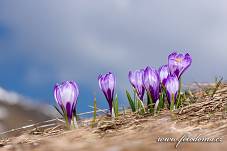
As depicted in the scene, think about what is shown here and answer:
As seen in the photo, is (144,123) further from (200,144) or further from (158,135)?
(200,144)

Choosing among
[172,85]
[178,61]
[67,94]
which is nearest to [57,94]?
[67,94]

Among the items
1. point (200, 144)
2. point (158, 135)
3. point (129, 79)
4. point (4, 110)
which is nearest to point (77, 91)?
point (129, 79)

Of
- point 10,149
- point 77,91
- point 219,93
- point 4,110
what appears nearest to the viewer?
point 10,149

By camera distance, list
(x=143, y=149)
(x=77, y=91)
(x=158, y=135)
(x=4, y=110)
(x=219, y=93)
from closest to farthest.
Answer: (x=143, y=149) → (x=158, y=135) → (x=77, y=91) → (x=219, y=93) → (x=4, y=110)

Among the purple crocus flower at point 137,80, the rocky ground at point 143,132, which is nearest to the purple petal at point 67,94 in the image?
the rocky ground at point 143,132

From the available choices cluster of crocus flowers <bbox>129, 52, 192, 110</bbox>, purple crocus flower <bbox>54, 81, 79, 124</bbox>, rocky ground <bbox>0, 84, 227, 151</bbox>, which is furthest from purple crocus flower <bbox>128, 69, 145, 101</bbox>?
purple crocus flower <bbox>54, 81, 79, 124</bbox>

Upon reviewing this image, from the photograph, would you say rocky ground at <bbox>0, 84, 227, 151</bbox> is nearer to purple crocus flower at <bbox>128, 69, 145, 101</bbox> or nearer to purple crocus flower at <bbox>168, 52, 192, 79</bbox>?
purple crocus flower at <bbox>128, 69, 145, 101</bbox>

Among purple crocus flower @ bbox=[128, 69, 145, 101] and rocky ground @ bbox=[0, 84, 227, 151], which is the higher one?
purple crocus flower @ bbox=[128, 69, 145, 101]
